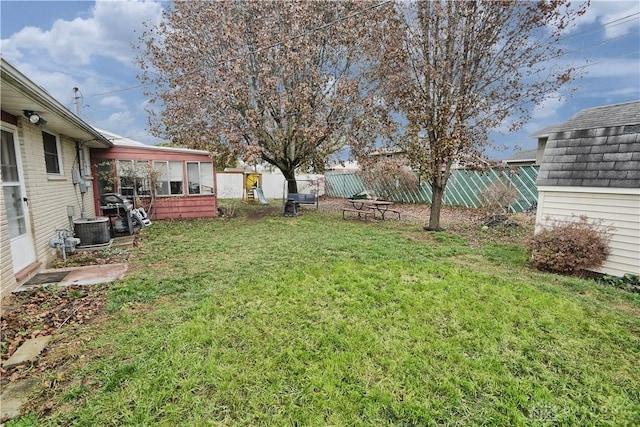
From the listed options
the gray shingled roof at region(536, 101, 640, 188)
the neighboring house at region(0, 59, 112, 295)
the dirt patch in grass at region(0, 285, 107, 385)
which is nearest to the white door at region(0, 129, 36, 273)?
the neighboring house at region(0, 59, 112, 295)

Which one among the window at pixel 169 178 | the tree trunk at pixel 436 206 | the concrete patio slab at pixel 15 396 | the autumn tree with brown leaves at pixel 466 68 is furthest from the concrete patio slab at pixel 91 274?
the tree trunk at pixel 436 206

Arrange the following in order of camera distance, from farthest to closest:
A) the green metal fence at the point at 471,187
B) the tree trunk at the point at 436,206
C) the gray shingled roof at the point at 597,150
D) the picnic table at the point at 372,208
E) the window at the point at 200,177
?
the green metal fence at the point at 471,187 < the window at the point at 200,177 < the picnic table at the point at 372,208 < the tree trunk at the point at 436,206 < the gray shingled roof at the point at 597,150

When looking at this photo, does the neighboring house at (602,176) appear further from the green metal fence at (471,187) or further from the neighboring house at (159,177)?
the neighboring house at (159,177)

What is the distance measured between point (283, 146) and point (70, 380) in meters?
10.0

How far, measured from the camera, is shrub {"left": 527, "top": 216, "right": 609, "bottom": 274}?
5172mm

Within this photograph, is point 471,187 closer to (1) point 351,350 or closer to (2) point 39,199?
(1) point 351,350

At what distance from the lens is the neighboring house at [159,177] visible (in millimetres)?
9820

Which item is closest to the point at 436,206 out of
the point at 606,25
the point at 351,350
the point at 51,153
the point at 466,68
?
the point at 466,68

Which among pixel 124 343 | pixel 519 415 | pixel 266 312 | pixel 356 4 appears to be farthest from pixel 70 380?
pixel 356 4

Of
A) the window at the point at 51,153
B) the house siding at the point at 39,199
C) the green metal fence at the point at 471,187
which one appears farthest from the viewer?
the green metal fence at the point at 471,187

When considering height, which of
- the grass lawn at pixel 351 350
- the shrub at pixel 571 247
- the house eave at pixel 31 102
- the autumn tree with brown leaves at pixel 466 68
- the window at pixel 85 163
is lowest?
the grass lawn at pixel 351 350

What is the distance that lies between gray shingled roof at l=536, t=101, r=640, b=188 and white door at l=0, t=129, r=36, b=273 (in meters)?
8.85

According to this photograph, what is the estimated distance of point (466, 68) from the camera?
7773 mm

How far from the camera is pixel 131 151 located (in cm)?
1007
